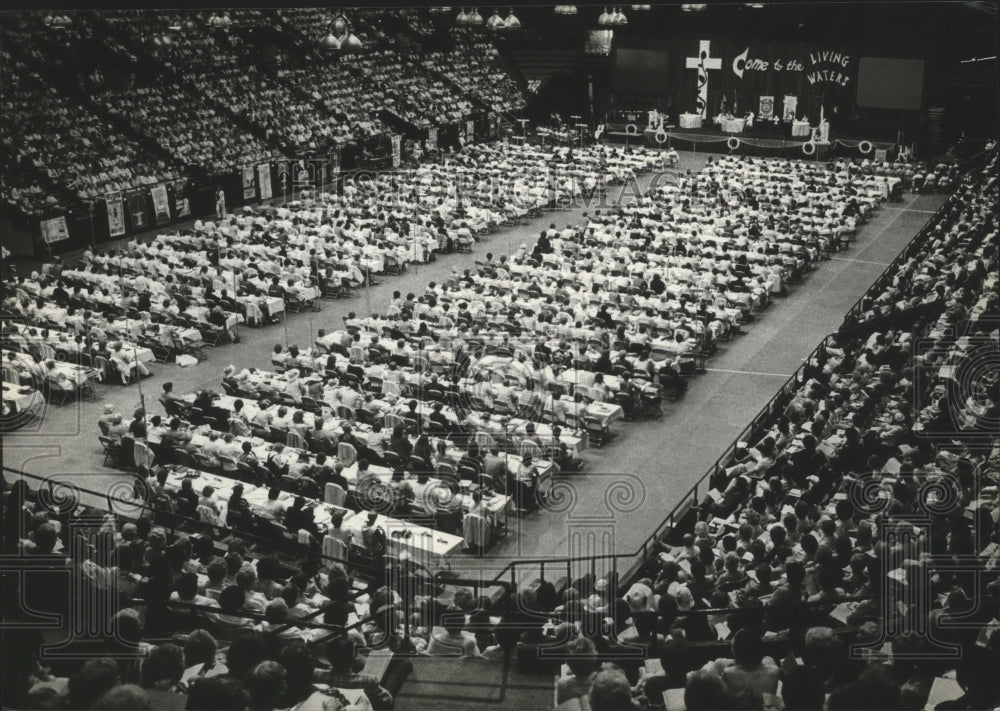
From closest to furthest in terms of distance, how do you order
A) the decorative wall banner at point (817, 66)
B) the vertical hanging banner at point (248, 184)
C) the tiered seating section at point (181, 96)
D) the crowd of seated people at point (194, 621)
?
the crowd of seated people at point (194, 621) < the tiered seating section at point (181, 96) < the vertical hanging banner at point (248, 184) < the decorative wall banner at point (817, 66)

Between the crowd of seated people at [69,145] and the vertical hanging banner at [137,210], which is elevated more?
the crowd of seated people at [69,145]

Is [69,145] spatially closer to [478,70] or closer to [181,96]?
[181,96]

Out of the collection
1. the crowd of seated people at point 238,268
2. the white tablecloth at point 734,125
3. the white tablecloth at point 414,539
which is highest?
the white tablecloth at point 734,125

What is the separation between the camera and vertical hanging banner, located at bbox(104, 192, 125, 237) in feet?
96.7

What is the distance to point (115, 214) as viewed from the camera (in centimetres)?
2964

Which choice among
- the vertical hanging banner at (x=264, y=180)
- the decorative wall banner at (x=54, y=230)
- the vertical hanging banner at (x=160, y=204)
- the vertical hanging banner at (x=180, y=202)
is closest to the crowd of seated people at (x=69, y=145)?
the vertical hanging banner at (x=180, y=202)

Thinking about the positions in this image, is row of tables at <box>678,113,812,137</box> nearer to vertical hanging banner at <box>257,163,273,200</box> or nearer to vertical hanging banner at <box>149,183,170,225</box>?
vertical hanging banner at <box>257,163,273,200</box>

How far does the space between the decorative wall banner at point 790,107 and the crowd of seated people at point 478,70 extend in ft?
37.7

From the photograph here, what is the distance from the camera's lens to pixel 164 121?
34750 millimetres

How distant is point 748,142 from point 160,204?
23.7 metres

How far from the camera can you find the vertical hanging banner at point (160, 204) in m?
30.6

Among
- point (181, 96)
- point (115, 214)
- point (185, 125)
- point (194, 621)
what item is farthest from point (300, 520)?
point (181, 96)

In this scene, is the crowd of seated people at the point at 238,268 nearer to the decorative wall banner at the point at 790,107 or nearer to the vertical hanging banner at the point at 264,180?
the vertical hanging banner at the point at 264,180

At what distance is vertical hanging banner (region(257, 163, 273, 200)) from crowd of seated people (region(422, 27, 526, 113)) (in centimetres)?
1312
